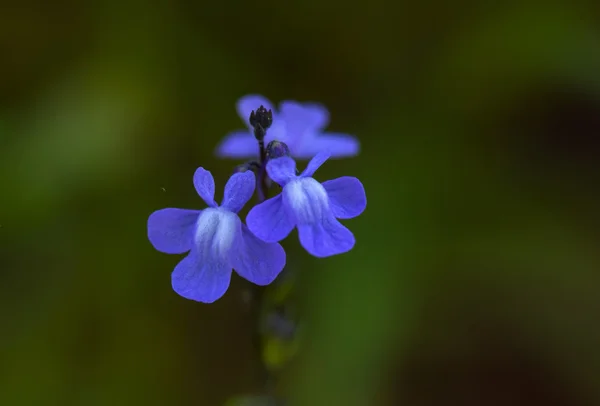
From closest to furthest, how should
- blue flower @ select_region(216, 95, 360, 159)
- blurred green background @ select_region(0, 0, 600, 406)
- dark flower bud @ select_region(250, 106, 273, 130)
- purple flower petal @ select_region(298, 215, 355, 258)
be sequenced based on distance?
purple flower petal @ select_region(298, 215, 355, 258), dark flower bud @ select_region(250, 106, 273, 130), blue flower @ select_region(216, 95, 360, 159), blurred green background @ select_region(0, 0, 600, 406)

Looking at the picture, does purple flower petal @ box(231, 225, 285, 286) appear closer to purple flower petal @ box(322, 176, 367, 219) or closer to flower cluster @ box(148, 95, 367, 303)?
flower cluster @ box(148, 95, 367, 303)

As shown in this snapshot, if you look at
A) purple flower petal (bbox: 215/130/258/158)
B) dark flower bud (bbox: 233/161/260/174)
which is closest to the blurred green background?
purple flower petal (bbox: 215/130/258/158)

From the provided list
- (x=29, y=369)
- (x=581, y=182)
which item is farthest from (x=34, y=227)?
(x=581, y=182)

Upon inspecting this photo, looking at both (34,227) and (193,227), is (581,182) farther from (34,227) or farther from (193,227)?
(34,227)

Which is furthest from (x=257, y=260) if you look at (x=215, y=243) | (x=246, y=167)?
(x=246, y=167)

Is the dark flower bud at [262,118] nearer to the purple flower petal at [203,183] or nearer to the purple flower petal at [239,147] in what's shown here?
the purple flower petal at [203,183]

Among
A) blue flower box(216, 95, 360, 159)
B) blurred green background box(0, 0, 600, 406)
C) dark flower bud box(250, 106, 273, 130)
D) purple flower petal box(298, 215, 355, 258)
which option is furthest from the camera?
blurred green background box(0, 0, 600, 406)

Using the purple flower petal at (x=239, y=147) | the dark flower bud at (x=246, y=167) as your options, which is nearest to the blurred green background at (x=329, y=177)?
the purple flower petal at (x=239, y=147)
